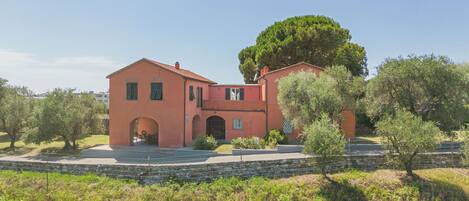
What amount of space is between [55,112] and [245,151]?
46.0 ft

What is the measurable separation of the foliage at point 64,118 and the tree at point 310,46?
1959 centimetres

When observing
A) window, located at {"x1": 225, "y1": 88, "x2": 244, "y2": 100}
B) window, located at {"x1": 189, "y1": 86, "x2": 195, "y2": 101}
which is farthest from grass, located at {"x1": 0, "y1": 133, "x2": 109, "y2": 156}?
window, located at {"x1": 225, "y1": 88, "x2": 244, "y2": 100}

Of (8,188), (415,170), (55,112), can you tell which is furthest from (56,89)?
(415,170)

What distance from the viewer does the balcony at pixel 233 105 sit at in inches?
1067

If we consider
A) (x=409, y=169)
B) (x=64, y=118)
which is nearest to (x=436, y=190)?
(x=409, y=169)

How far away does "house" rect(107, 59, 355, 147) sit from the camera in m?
24.3

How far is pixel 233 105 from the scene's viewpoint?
1089 inches

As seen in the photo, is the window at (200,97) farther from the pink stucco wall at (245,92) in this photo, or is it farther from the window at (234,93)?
the window at (234,93)

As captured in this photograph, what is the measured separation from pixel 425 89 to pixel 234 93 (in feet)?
53.2

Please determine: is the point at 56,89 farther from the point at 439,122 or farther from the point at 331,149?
the point at 439,122

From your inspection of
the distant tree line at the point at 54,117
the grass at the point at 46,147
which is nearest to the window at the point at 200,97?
the distant tree line at the point at 54,117

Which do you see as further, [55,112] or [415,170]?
[55,112]

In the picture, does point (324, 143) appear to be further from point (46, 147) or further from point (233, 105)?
point (46, 147)

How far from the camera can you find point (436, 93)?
63.5ft
